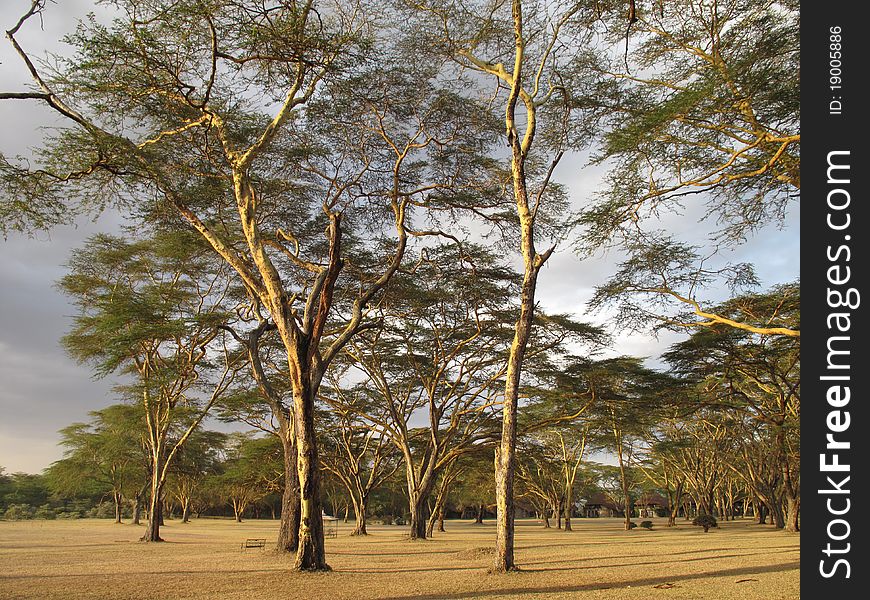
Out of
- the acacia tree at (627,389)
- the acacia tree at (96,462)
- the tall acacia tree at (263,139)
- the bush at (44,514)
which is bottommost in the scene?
the bush at (44,514)

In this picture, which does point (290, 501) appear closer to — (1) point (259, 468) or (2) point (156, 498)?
(2) point (156, 498)

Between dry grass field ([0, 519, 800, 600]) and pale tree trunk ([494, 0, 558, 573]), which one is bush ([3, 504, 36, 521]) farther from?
pale tree trunk ([494, 0, 558, 573])

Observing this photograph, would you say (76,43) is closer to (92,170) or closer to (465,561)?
(92,170)

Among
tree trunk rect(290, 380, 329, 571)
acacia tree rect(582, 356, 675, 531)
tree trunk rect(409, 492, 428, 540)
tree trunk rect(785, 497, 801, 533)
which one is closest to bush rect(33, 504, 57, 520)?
tree trunk rect(409, 492, 428, 540)

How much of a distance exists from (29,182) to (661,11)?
36.7ft

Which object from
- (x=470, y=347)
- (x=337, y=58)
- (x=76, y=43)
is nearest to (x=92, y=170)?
(x=76, y=43)

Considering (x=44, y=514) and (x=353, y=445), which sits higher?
(x=353, y=445)

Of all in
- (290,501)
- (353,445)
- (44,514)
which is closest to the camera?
(290,501)

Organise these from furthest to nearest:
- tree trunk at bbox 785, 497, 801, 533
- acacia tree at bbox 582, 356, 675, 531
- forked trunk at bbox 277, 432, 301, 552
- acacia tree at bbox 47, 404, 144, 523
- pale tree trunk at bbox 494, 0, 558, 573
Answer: acacia tree at bbox 47, 404, 144, 523 → tree trunk at bbox 785, 497, 801, 533 → acacia tree at bbox 582, 356, 675, 531 → forked trunk at bbox 277, 432, 301, 552 → pale tree trunk at bbox 494, 0, 558, 573

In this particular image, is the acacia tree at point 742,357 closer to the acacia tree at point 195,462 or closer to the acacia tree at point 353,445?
the acacia tree at point 353,445

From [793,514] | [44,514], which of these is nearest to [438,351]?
[793,514]

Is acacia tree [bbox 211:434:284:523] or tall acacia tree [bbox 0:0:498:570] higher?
tall acacia tree [bbox 0:0:498:570]

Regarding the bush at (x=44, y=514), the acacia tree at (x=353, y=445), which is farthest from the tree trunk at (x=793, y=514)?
the bush at (x=44, y=514)

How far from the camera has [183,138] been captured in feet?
41.8
